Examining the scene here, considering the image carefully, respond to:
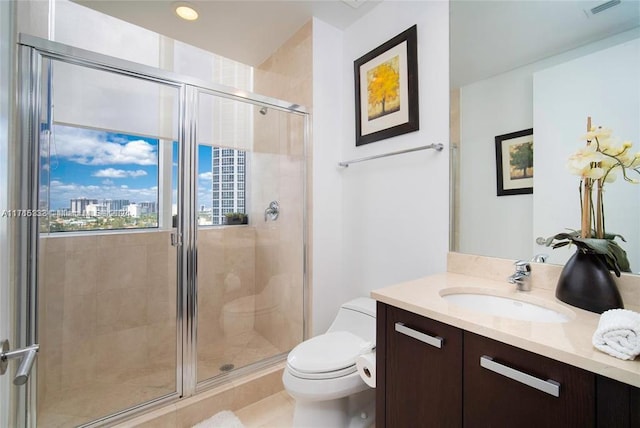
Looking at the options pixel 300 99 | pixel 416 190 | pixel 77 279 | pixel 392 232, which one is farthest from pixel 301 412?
pixel 300 99

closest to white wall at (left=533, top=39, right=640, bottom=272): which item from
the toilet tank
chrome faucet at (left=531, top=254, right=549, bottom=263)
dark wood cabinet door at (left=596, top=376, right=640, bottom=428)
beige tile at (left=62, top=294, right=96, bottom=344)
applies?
chrome faucet at (left=531, top=254, right=549, bottom=263)

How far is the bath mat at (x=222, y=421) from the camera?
1430 millimetres

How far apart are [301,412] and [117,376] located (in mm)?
1141

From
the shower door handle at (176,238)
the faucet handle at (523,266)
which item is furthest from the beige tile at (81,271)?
the faucet handle at (523,266)

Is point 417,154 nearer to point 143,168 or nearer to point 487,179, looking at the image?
point 487,179

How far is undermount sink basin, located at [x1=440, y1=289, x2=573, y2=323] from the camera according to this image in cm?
92

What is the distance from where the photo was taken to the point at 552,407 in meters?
0.61

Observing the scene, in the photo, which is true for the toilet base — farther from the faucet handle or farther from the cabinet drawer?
the faucet handle

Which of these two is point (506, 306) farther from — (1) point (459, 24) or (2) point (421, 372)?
(1) point (459, 24)

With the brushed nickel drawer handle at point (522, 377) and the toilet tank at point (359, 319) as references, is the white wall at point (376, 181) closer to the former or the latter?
the toilet tank at point (359, 319)

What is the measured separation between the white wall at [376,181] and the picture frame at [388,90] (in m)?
0.04

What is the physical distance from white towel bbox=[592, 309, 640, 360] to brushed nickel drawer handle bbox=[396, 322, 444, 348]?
13.4 inches

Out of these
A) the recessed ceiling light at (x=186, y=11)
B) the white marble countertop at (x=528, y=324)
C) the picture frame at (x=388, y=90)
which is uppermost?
the recessed ceiling light at (x=186, y=11)

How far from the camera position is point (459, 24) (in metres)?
1.33
